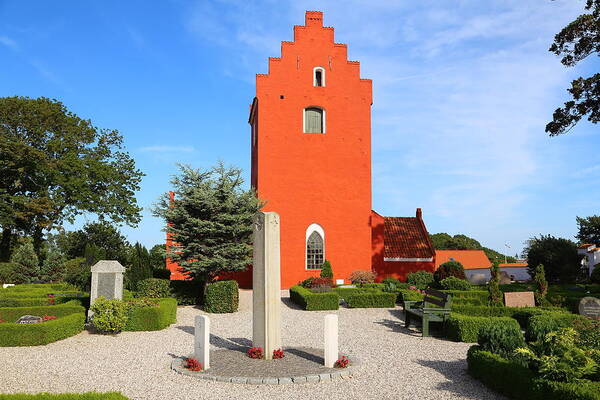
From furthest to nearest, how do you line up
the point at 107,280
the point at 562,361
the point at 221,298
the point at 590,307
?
the point at 221,298, the point at 107,280, the point at 590,307, the point at 562,361

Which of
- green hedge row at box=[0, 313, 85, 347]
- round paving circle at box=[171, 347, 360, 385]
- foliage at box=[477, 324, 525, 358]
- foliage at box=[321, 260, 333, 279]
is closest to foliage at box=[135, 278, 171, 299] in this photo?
green hedge row at box=[0, 313, 85, 347]

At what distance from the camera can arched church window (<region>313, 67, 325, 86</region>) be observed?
→ 27.5m

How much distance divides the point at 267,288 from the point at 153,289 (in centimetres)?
1071

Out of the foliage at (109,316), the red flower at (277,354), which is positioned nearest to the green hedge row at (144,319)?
the foliage at (109,316)

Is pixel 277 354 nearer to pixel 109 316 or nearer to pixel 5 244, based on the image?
pixel 109 316

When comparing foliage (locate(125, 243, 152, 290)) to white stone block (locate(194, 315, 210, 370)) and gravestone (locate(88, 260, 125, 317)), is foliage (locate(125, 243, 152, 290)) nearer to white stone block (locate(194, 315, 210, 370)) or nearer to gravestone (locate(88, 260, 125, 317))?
gravestone (locate(88, 260, 125, 317))

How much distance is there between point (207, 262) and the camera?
19.2 m

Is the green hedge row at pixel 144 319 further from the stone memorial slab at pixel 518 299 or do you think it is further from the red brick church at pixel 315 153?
the red brick church at pixel 315 153

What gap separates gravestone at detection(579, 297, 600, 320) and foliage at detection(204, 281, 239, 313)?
11.8 metres

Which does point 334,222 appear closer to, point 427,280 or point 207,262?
point 427,280

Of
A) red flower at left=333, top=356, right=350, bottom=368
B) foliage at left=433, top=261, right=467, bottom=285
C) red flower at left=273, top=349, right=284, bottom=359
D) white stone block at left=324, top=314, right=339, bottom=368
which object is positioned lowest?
red flower at left=333, top=356, right=350, bottom=368

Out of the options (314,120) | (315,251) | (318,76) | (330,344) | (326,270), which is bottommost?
(330,344)

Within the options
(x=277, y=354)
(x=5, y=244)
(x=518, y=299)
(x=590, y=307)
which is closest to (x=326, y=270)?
(x=518, y=299)

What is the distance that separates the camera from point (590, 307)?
46.9 feet
